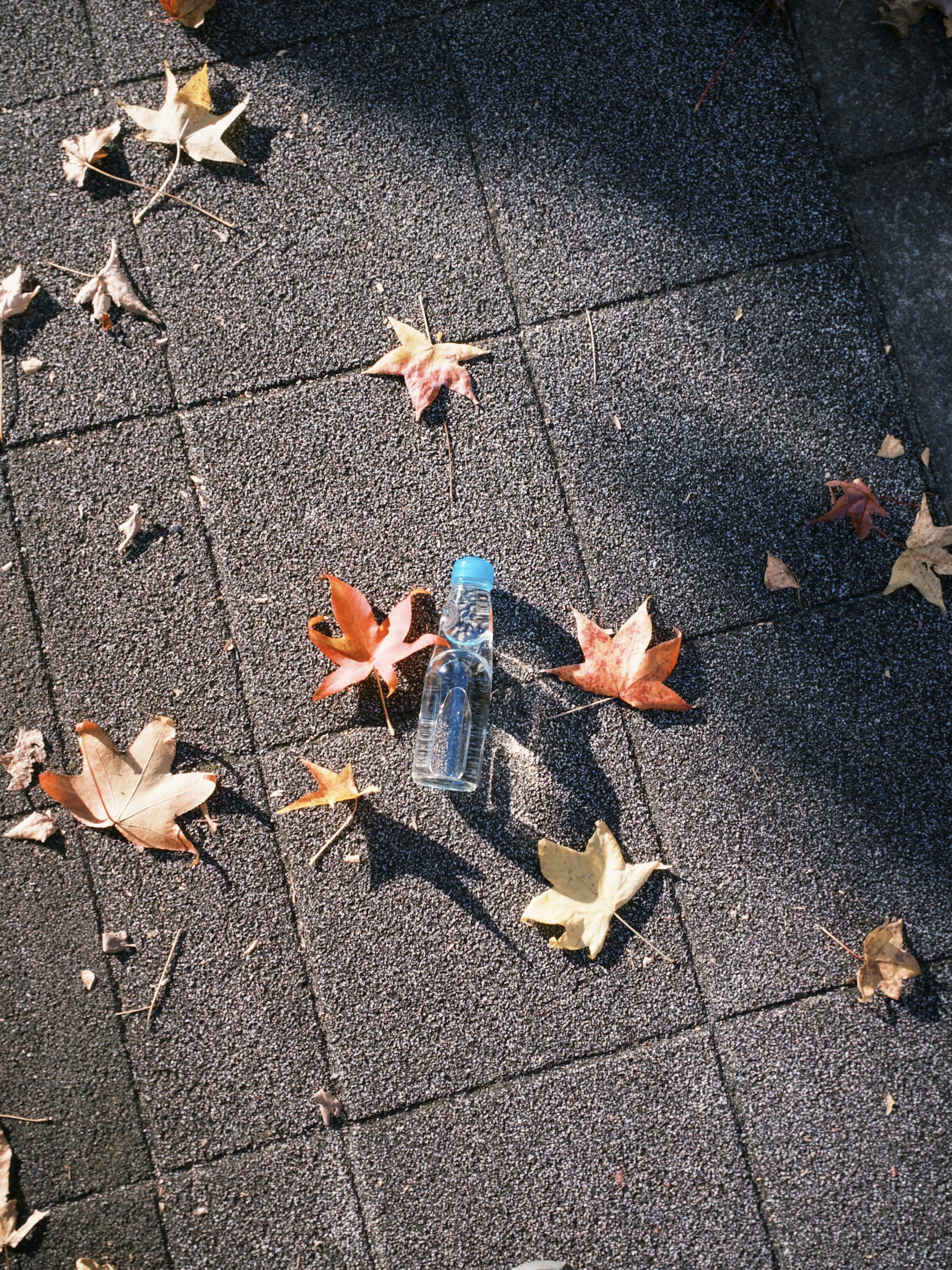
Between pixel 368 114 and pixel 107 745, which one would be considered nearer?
pixel 107 745

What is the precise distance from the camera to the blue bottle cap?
79.4 inches

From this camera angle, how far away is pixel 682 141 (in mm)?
2326

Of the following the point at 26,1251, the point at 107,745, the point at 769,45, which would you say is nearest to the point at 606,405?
the point at 769,45

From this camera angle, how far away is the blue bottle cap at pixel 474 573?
202cm

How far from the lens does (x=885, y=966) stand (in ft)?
7.13

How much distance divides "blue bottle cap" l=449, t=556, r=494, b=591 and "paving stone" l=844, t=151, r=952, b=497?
4.55ft

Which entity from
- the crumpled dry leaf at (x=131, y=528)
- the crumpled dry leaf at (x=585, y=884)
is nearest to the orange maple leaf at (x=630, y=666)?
the crumpled dry leaf at (x=585, y=884)

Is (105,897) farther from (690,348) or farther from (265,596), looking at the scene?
(690,348)

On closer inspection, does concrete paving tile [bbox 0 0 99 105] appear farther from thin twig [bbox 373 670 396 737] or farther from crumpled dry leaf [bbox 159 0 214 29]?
thin twig [bbox 373 670 396 737]

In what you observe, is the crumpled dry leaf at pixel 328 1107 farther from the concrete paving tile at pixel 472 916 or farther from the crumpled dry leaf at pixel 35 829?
the crumpled dry leaf at pixel 35 829

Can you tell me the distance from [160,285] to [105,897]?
1.79m

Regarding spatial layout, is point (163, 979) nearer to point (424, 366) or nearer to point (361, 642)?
point (361, 642)

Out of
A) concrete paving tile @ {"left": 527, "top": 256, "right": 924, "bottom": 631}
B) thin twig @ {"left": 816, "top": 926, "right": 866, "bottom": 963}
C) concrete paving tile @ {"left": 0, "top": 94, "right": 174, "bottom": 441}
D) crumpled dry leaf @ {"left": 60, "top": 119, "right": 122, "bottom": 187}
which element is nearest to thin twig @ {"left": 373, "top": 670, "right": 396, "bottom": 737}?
concrete paving tile @ {"left": 527, "top": 256, "right": 924, "bottom": 631}

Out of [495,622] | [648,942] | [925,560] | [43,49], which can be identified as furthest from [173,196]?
[648,942]
